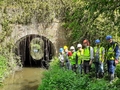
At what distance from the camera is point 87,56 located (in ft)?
33.6

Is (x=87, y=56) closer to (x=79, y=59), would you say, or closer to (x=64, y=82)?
(x=79, y=59)

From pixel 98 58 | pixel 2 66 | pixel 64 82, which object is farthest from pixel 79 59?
pixel 2 66

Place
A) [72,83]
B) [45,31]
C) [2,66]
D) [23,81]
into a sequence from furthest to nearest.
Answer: [45,31]
[2,66]
[23,81]
[72,83]

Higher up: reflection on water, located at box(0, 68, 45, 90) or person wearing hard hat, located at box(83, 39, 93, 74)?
person wearing hard hat, located at box(83, 39, 93, 74)

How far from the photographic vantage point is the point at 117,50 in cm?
865

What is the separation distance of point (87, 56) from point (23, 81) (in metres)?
5.59

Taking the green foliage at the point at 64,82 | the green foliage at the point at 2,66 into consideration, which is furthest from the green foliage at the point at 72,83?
the green foliage at the point at 2,66

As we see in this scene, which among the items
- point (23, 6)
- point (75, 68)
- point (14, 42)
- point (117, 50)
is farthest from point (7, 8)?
point (117, 50)

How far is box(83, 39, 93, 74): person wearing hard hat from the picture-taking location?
10009mm

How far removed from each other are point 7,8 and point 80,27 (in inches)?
462

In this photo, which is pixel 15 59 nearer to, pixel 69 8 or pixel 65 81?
pixel 69 8

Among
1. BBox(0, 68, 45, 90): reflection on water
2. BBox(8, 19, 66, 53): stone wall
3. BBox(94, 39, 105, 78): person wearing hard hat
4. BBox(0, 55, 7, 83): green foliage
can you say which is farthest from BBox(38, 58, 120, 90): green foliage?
BBox(8, 19, 66, 53): stone wall

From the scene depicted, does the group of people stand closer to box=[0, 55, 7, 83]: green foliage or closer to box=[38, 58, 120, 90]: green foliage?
box=[38, 58, 120, 90]: green foliage

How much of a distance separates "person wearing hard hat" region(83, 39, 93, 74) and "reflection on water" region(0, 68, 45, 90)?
11.2ft
